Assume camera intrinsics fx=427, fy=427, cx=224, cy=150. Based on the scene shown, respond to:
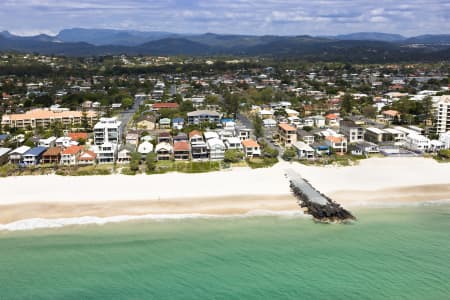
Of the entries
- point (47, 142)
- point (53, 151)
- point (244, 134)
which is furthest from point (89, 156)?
point (244, 134)

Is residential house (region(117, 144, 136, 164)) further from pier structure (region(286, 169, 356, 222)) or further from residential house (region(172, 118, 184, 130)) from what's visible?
pier structure (region(286, 169, 356, 222))

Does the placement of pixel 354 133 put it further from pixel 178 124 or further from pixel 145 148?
pixel 145 148

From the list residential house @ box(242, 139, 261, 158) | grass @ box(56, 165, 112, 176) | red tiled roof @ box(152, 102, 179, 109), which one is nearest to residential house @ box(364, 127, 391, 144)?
residential house @ box(242, 139, 261, 158)

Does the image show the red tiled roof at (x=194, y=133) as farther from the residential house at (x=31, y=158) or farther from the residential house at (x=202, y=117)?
the residential house at (x=31, y=158)

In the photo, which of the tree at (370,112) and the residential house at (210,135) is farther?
the tree at (370,112)

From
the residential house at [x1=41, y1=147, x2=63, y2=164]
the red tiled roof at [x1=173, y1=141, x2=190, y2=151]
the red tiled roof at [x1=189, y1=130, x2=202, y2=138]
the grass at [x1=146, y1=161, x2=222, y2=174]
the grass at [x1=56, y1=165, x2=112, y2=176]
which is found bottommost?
the grass at [x1=56, y1=165, x2=112, y2=176]

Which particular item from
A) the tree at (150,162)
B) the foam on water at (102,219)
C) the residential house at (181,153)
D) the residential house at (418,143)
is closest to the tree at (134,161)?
the tree at (150,162)
